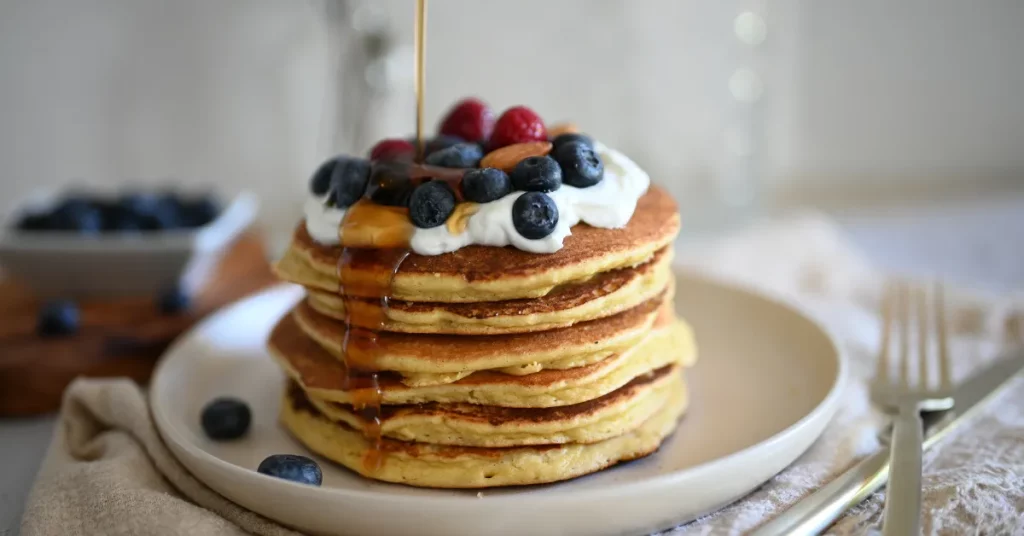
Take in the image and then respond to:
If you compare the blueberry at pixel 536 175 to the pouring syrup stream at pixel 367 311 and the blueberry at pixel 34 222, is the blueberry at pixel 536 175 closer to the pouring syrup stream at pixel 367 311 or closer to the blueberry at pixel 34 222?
the pouring syrup stream at pixel 367 311

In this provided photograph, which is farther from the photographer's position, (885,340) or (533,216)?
(885,340)

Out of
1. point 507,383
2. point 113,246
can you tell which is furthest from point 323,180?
point 113,246

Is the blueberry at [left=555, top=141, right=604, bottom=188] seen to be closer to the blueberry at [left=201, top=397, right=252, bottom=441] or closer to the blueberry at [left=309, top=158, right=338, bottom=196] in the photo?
the blueberry at [left=309, top=158, right=338, bottom=196]

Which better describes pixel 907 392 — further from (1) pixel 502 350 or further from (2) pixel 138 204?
(2) pixel 138 204

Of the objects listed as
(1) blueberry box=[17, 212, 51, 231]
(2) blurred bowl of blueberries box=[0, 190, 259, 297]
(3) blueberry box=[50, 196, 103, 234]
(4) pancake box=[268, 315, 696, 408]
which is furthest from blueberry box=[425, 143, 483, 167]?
(1) blueberry box=[17, 212, 51, 231]

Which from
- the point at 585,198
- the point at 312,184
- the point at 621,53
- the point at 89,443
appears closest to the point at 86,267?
the point at 89,443

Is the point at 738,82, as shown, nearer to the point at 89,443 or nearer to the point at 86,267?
the point at 86,267

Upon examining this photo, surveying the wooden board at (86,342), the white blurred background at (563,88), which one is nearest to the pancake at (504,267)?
the wooden board at (86,342)

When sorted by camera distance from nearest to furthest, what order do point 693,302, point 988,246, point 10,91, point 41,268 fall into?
point 693,302 → point 41,268 → point 988,246 → point 10,91
